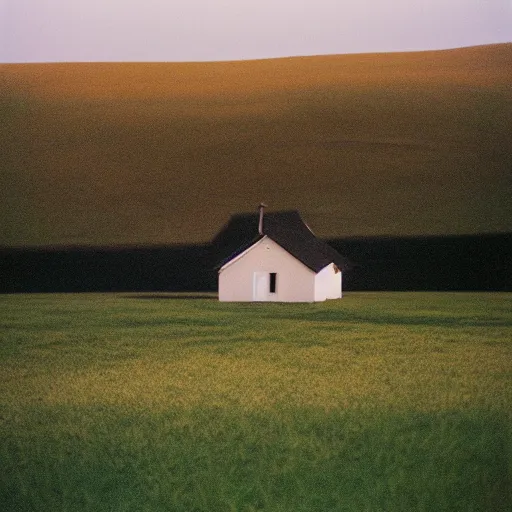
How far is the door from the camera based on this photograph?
12930 mm

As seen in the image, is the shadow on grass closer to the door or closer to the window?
the door

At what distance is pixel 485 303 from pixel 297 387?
23.9 feet

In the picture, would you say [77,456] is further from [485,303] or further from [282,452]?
[485,303]

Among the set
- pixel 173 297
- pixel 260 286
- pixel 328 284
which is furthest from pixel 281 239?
pixel 173 297

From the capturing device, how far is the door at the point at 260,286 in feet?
42.4

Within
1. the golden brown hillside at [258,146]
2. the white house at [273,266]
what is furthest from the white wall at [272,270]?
the golden brown hillside at [258,146]

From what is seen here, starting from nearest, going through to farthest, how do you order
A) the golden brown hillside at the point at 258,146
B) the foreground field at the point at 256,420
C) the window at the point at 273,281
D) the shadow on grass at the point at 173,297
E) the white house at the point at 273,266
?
the foreground field at the point at 256,420, the white house at the point at 273,266, the window at the point at 273,281, the golden brown hillside at the point at 258,146, the shadow on grass at the point at 173,297

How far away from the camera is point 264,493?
3926 mm

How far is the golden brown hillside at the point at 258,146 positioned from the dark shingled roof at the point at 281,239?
5.30 feet

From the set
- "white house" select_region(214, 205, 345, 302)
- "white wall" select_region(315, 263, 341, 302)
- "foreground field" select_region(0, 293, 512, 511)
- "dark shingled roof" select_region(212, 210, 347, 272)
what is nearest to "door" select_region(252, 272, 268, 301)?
"white house" select_region(214, 205, 345, 302)

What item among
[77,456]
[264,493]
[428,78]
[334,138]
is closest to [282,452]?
[264,493]

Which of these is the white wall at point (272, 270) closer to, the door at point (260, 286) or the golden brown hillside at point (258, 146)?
the door at point (260, 286)

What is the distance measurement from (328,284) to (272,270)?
1392 millimetres

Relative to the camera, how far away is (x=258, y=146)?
15469mm
